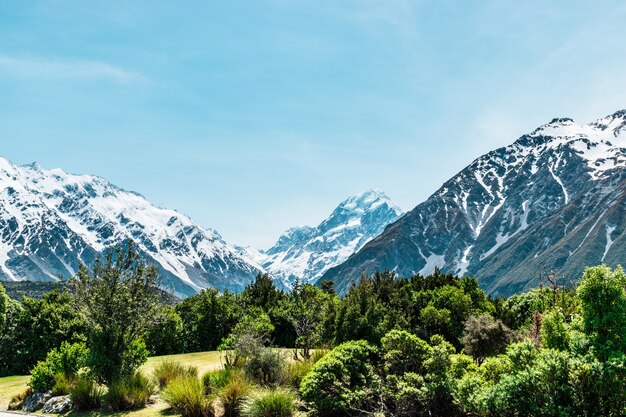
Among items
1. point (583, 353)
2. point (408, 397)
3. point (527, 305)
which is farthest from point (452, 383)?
point (527, 305)

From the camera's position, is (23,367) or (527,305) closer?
(23,367)

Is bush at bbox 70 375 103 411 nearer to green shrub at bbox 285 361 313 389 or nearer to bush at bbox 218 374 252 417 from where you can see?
bush at bbox 218 374 252 417

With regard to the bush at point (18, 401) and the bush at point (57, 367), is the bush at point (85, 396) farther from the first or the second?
the bush at point (18, 401)

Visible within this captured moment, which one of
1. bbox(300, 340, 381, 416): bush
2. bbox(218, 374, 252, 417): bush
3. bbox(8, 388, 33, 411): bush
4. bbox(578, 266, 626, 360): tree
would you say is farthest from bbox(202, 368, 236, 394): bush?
bbox(578, 266, 626, 360): tree

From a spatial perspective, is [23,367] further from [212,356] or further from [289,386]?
[289,386]

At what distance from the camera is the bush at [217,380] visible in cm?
2061

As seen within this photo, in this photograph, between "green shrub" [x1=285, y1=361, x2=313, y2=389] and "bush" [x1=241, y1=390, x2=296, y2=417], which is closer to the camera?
"bush" [x1=241, y1=390, x2=296, y2=417]

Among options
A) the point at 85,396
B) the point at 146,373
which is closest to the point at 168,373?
the point at 85,396

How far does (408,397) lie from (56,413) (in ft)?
50.9

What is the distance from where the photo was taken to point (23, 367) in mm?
39562

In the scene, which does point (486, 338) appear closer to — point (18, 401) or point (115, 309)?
point (115, 309)

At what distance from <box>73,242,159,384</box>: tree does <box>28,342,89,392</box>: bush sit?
129 cm

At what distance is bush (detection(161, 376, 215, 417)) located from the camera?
1891 centimetres

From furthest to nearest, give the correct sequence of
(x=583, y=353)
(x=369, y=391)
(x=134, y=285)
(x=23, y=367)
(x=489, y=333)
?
(x=23, y=367) < (x=489, y=333) < (x=134, y=285) < (x=369, y=391) < (x=583, y=353)
